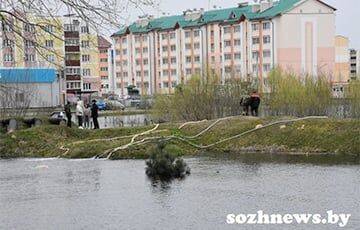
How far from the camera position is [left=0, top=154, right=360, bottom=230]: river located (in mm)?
12438

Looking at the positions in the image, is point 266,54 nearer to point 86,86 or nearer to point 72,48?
point 86,86

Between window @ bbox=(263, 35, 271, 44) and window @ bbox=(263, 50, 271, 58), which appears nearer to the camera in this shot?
window @ bbox=(263, 50, 271, 58)

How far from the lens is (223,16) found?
289 ft

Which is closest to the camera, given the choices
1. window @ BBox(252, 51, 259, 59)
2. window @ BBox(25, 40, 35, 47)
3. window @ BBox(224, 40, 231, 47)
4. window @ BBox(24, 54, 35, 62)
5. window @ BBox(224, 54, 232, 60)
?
window @ BBox(25, 40, 35, 47)

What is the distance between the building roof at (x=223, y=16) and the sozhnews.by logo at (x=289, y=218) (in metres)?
63.4

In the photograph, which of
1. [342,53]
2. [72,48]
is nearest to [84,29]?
[72,48]

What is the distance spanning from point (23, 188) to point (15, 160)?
7968 millimetres

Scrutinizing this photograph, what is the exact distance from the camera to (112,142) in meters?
25.3

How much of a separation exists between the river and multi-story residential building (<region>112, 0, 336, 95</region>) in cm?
4999

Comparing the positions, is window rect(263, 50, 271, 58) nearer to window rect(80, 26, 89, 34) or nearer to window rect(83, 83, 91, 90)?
window rect(83, 83, 91, 90)

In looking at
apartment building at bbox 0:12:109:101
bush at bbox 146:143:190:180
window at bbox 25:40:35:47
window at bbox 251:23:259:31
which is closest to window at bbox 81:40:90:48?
apartment building at bbox 0:12:109:101

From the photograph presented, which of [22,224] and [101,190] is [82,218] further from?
[101,190]

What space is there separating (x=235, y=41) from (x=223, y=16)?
3.77 metres

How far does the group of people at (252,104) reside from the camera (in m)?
29.8
